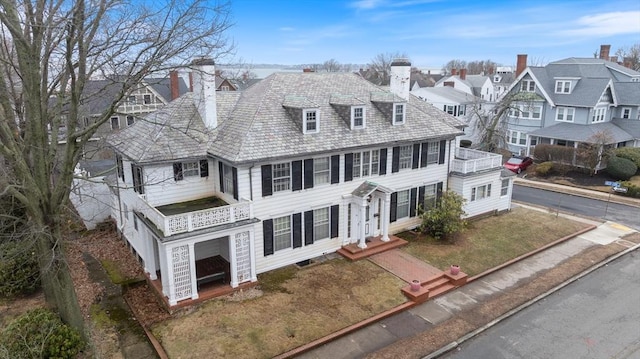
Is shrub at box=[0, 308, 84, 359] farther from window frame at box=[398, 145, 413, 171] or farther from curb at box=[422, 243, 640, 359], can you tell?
window frame at box=[398, 145, 413, 171]

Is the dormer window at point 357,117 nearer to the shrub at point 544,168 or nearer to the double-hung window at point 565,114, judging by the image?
the shrub at point 544,168

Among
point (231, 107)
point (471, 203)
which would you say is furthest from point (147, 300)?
point (471, 203)

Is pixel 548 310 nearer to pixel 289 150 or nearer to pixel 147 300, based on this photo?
pixel 289 150

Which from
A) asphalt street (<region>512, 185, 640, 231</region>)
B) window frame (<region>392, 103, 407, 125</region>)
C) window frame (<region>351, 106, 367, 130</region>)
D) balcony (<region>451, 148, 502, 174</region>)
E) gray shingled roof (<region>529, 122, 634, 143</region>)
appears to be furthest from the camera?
gray shingled roof (<region>529, 122, 634, 143</region>)

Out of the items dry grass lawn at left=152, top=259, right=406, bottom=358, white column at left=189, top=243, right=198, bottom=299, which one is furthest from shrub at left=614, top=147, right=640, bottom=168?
white column at left=189, top=243, right=198, bottom=299

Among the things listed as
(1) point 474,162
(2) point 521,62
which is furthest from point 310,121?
(2) point 521,62

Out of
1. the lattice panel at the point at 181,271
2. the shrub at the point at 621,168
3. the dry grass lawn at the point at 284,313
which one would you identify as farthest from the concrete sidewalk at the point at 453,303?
the shrub at the point at 621,168
